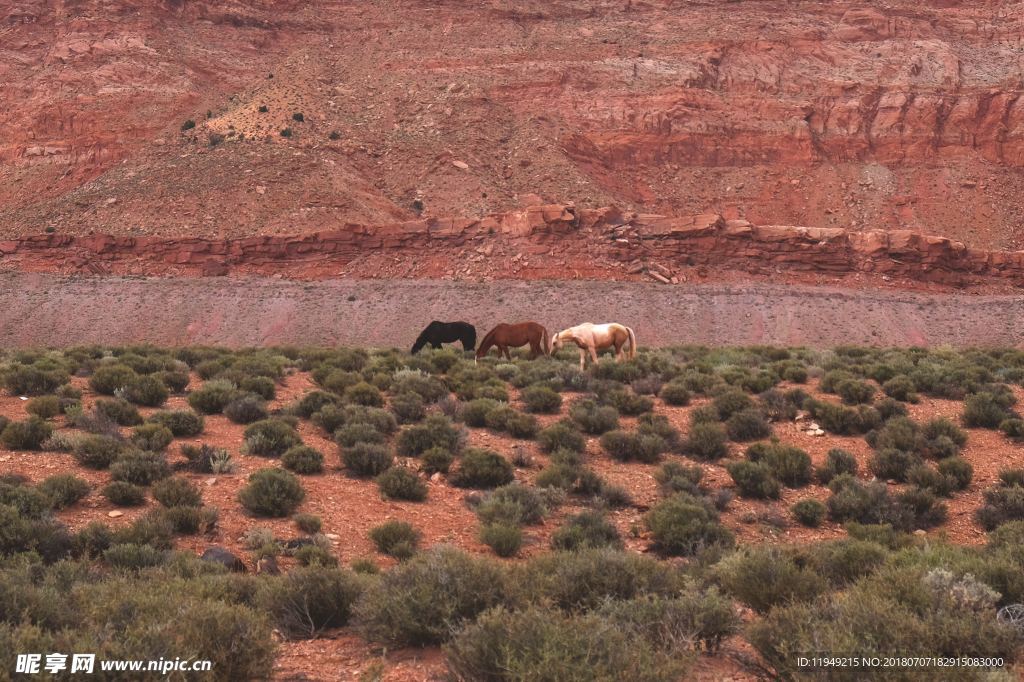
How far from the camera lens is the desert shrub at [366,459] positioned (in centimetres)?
1185

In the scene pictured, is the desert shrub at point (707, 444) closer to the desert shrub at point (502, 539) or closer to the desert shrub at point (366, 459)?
the desert shrub at point (366, 459)

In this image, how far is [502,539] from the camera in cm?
904

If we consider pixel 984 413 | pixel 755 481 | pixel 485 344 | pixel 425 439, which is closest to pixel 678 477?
pixel 755 481

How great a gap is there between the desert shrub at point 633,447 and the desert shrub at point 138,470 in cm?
660

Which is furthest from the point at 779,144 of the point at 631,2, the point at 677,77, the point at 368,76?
the point at 368,76

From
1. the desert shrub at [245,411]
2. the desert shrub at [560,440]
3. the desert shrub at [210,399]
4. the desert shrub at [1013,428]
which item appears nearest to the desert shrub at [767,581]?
the desert shrub at [560,440]

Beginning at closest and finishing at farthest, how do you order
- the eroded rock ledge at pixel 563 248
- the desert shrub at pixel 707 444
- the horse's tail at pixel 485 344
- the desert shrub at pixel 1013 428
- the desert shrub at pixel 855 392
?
the desert shrub at pixel 707 444 < the desert shrub at pixel 1013 428 < the desert shrub at pixel 855 392 < the horse's tail at pixel 485 344 < the eroded rock ledge at pixel 563 248

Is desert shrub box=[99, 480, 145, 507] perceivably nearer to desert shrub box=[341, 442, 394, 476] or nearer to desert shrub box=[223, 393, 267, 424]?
desert shrub box=[341, 442, 394, 476]

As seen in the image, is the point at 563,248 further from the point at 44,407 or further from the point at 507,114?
the point at 44,407

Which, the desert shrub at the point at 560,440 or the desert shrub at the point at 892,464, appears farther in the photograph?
the desert shrub at the point at 560,440

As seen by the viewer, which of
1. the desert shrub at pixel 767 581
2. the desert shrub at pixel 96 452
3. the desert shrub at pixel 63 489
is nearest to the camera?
the desert shrub at pixel 767 581

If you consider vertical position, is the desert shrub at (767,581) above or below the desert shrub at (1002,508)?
above

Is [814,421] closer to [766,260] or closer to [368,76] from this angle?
[766,260]

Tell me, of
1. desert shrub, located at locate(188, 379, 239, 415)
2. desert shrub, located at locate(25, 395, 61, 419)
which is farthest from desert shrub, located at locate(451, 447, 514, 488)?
desert shrub, located at locate(25, 395, 61, 419)
